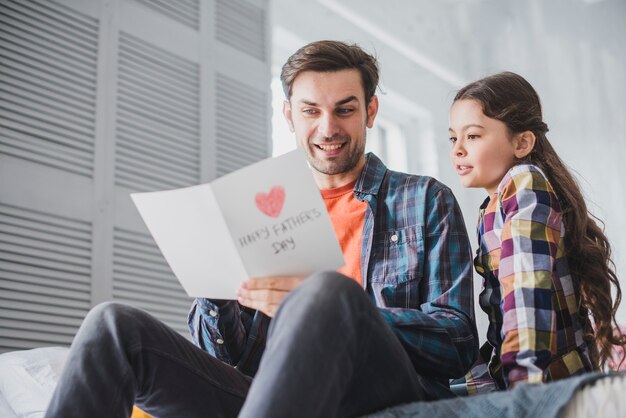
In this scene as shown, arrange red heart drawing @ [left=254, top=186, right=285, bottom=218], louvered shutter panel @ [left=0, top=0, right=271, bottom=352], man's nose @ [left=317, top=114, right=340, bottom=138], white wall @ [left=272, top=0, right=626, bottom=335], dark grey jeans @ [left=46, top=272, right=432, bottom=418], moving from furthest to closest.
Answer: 1. white wall @ [left=272, top=0, right=626, bottom=335]
2. louvered shutter panel @ [left=0, top=0, right=271, bottom=352]
3. man's nose @ [left=317, top=114, right=340, bottom=138]
4. red heart drawing @ [left=254, top=186, right=285, bottom=218]
5. dark grey jeans @ [left=46, top=272, right=432, bottom=418]

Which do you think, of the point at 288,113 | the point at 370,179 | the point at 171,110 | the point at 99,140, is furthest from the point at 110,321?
the point at 171,110

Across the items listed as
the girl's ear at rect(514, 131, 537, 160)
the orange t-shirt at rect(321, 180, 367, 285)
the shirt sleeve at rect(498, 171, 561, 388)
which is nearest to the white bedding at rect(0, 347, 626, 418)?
the orange t-shirt at rect(321, 180, 367, 285)

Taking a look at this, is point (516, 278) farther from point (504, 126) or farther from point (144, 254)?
point (144, 254)

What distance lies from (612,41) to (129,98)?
2581 millimetres

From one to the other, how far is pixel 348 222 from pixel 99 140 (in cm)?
125

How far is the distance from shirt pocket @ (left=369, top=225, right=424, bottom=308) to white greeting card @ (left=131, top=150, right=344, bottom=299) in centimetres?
28

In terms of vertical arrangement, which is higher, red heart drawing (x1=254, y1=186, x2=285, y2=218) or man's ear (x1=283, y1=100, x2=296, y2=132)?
man's ear (x1=283, y1=100, x2=296, y2=132)

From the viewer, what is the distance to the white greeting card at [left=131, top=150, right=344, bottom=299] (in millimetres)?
1121

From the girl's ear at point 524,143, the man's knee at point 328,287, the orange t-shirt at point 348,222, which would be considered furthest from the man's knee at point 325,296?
the girl's ear at point 524,143

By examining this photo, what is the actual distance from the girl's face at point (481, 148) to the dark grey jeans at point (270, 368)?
1.72 ft

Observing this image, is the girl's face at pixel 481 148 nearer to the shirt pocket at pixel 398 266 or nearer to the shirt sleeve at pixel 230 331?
the shirt pocket at pixel 398 266

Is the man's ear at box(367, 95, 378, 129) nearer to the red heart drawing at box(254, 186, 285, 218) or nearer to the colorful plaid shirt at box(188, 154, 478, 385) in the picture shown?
the colorful plaid shirt at box(188, 154, 478, 385)

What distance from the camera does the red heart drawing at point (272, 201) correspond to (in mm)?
1119

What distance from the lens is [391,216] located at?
1521mm
